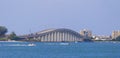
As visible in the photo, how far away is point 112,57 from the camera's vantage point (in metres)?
80.4

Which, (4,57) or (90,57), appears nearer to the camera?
(4,57)

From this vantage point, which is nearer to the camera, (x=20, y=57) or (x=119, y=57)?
(x=20, y=57)

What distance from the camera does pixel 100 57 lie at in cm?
8069

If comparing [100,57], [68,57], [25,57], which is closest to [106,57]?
[100,57]

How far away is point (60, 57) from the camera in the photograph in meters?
78.9

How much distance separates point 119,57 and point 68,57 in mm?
7853

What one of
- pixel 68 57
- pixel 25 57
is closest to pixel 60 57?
pixel 68 57

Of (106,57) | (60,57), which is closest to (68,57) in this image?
(60,57)

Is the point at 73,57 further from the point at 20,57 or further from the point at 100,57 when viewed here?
the point at 20,57

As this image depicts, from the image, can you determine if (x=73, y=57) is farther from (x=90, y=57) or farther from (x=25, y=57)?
(x=25, y=57)

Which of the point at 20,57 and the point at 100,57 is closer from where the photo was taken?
the point at 20,57

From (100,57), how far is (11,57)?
14.1 metres

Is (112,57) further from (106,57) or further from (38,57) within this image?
(38,57)

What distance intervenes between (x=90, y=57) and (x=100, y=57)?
1535mm
